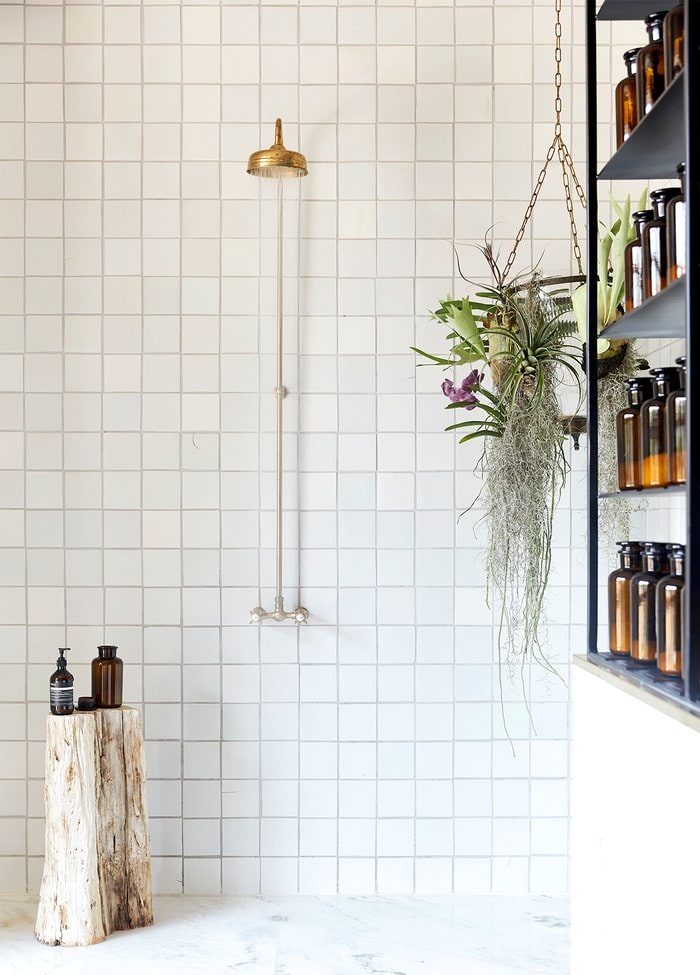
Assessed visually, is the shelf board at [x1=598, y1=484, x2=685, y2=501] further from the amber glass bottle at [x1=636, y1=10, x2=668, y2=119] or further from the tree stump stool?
the tree stump stool

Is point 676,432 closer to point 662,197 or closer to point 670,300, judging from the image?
point 670,300

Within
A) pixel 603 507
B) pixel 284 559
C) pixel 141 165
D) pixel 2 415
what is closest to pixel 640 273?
pixel 603 507

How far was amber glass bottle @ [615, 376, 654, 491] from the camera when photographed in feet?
5.21

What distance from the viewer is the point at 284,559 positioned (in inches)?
97.4

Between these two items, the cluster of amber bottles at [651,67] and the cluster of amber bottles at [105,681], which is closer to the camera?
the cluster of amber bottles at [651,67]

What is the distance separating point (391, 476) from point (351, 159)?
A: 83cm

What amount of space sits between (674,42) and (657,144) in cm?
22

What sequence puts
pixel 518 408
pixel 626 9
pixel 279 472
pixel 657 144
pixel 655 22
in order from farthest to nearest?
1. pixel 279 472
2. pixel 518 408
3. pixel 626 9
4. pixel 657 144
5. pixel 655 22

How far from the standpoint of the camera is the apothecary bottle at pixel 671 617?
4.61ft

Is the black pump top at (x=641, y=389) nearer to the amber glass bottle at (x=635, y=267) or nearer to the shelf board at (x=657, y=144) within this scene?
the amber glass bottle at (x=635, y=267)

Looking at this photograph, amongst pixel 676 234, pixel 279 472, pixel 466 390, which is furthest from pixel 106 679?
pixel 676 234

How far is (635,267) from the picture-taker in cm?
161

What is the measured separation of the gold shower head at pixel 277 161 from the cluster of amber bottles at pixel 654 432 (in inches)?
42.6

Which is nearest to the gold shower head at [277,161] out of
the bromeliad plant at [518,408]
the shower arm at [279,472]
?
the shower arm at [279,472]
